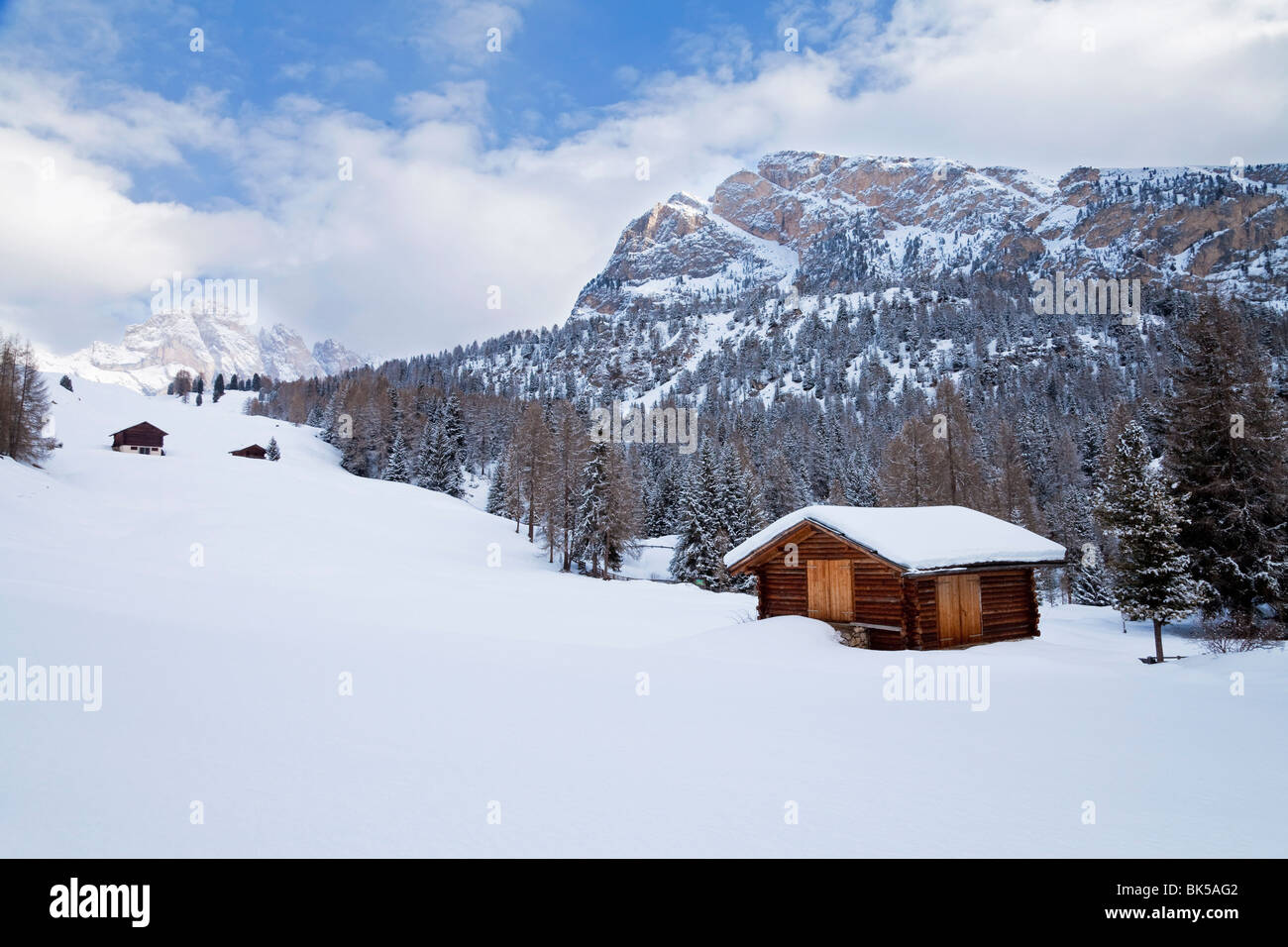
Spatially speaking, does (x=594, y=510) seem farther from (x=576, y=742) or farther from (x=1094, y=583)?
(x=576, y=742)

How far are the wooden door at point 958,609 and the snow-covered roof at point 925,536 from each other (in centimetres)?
115

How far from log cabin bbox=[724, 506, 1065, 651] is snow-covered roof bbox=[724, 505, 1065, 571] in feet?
0.13

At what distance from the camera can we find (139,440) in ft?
214

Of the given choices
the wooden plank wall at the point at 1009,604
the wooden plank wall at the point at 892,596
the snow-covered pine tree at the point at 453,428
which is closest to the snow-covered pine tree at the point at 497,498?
the snow-covered pine tree at the point at 453,428

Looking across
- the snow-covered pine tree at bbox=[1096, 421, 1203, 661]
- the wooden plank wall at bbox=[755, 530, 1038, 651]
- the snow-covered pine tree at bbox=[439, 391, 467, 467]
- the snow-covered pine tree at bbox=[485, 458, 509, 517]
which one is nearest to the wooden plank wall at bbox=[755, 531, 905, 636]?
the wooden plank wall at bbox=[755, 530, 1038, 651]

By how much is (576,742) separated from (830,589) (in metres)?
15.2

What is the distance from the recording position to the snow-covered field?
5414 millimetres

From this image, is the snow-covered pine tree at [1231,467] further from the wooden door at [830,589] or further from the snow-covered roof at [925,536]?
the wooden door at [830,589]

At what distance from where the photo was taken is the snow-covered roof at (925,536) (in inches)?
755

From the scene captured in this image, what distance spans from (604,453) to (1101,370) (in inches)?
5162
